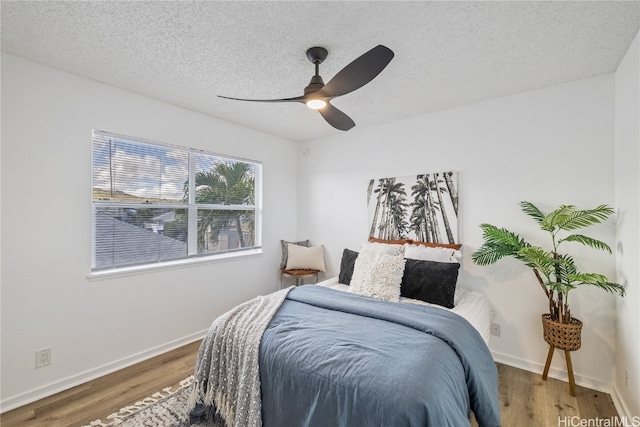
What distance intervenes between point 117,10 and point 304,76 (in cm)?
124

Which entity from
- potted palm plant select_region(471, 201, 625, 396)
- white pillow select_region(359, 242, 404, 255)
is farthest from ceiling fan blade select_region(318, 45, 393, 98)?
potted palm plant select_region(471, 201, 625, 396)

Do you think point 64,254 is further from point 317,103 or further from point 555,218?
point 555,218

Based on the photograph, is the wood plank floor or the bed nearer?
the bed

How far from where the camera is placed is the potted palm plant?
2096 mm

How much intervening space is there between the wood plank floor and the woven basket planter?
1.35 ft

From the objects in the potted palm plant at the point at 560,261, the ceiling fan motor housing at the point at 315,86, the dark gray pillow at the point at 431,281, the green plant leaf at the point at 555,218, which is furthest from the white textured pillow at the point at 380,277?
the ceiling fan motor housing at the point at 315,86

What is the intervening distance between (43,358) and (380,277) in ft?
8.81

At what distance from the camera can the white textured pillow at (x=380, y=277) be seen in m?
2.41

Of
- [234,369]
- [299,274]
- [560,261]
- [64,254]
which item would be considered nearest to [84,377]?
[64,254]

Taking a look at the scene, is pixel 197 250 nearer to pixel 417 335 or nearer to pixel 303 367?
pixel 303 367

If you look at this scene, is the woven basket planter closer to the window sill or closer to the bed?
the bed

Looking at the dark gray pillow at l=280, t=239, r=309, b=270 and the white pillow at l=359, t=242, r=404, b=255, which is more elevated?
the white pillow at l=359, t=242, r=404, b=255

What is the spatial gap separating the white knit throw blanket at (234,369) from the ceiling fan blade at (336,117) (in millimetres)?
1485

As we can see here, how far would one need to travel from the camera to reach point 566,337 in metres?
2.11
